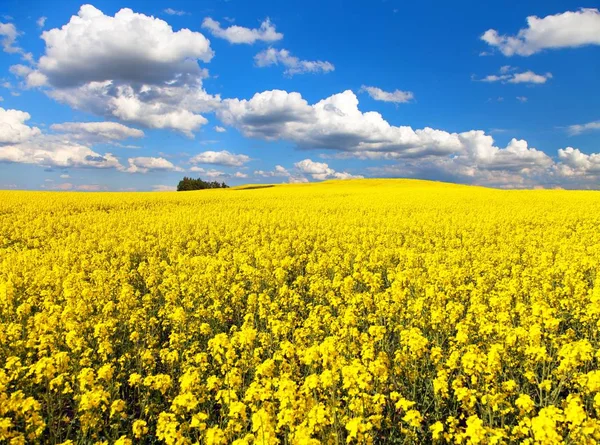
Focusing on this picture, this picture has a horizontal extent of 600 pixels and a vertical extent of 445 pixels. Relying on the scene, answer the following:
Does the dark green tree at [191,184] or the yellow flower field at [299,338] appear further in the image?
the dark green tree at [191,184]

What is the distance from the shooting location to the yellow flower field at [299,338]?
4.12 meters

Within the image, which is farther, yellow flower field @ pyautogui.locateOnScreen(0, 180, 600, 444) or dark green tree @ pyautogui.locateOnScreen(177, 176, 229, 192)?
dark green tree @ pyautogui.locateOnScreen(177, 176, 229, 192)

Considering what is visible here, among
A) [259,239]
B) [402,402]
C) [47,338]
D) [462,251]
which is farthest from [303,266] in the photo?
[402,402]

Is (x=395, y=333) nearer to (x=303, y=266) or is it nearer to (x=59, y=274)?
(x=303, y=266)

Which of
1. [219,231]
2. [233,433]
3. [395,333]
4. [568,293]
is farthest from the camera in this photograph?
[219,231]

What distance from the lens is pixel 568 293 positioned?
8.51 meters

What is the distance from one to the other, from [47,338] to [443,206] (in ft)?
88.8

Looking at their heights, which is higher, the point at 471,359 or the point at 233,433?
the point at 471,359

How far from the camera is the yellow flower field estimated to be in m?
4.12

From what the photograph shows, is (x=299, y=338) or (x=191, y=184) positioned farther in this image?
(x=191, y=184)

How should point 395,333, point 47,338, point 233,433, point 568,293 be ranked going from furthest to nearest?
point 568,293, point 395,333, point 47,338, point 233,433

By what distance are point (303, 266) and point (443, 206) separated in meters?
19.2

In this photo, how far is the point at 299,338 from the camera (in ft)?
20.6

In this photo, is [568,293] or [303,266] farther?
[303,266]
